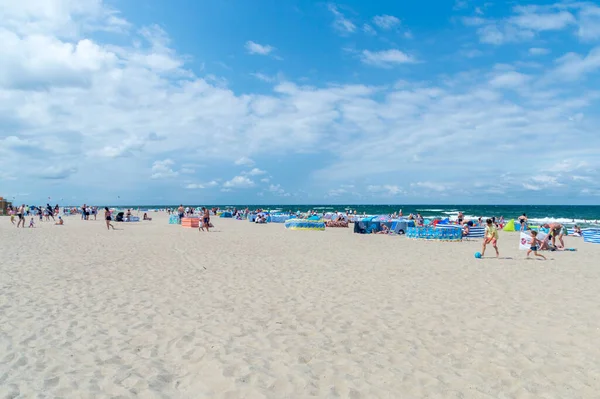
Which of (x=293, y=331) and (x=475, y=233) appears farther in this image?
(x=475, y=233)

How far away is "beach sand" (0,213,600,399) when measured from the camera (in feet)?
13.1

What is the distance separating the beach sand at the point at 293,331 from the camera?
13.1ft

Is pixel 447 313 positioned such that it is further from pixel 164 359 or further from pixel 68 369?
pixel 68 369

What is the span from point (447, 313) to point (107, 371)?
17.0ft

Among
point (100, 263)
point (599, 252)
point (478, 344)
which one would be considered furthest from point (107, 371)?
point (599, 252)

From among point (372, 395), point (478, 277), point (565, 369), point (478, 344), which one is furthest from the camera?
point (478, 277)

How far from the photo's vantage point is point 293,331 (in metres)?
5.61

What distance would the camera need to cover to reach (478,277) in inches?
389

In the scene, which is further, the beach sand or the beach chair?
the beach chair

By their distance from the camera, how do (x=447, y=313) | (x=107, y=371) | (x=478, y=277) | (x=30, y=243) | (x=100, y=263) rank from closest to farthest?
(x=107, y=371) < (x=447, y=313) < (x=478, y=277) < (x=100, y=263) < (x=30, y=243)

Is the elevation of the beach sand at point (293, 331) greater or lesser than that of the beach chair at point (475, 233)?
lesser

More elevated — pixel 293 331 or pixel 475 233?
pixel 475 233

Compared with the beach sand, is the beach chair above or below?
above

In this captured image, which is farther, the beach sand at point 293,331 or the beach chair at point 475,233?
the beach chair at point 475,233
